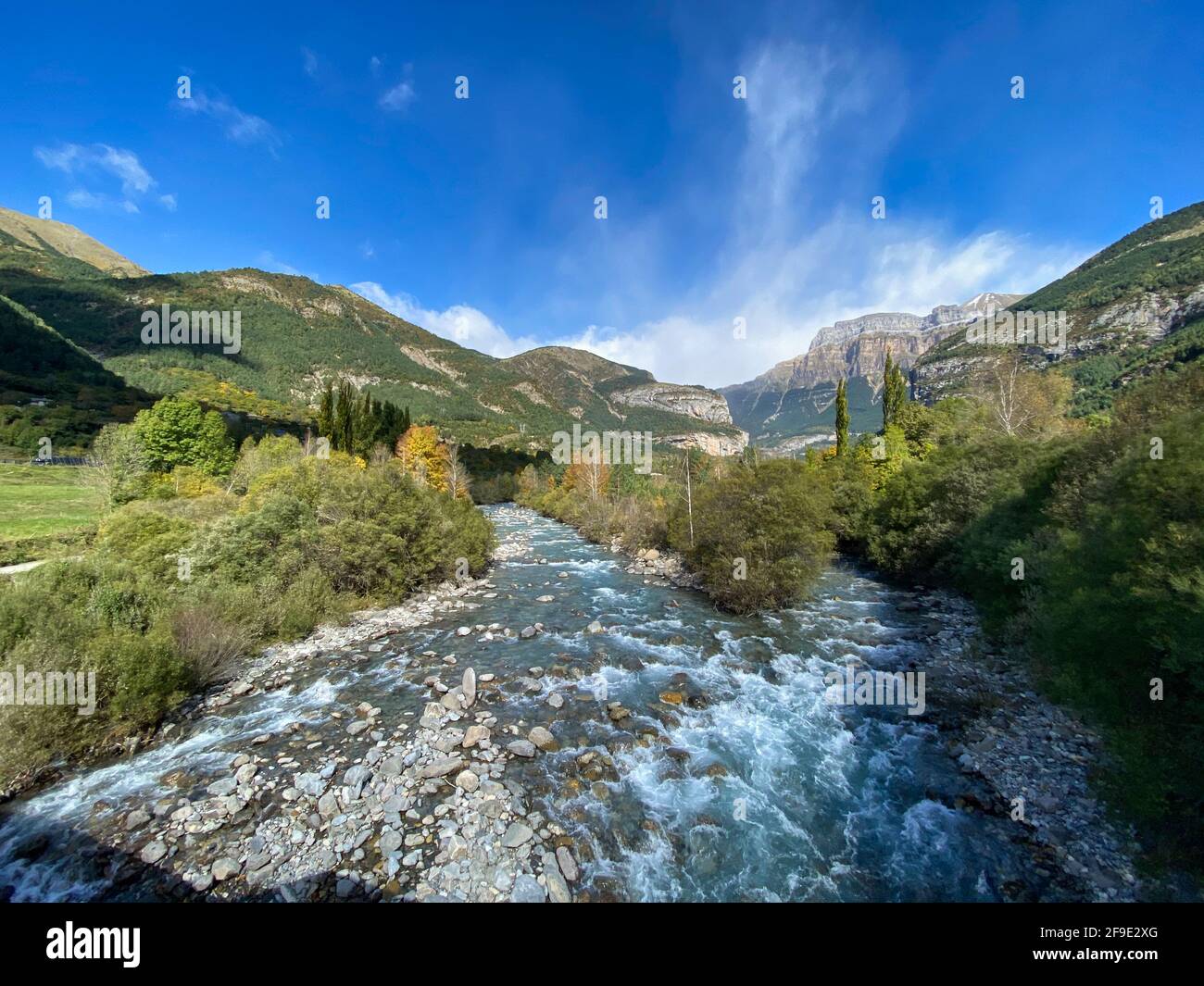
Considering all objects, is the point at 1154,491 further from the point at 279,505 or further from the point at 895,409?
the point at 895,409

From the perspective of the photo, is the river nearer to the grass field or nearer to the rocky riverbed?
the rocky riverbed

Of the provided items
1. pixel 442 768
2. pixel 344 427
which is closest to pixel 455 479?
pixel 344 427

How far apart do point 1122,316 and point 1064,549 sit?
126m

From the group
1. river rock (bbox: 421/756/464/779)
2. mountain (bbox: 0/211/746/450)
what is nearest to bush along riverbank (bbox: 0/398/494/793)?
river rock (bbox: 421/756/464/779)

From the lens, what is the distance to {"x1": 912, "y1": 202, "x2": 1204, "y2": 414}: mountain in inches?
2739

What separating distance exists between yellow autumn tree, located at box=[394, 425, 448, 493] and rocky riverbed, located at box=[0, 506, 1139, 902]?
109ft

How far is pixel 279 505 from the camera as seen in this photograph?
58.0 ft

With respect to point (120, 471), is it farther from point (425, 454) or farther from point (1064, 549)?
point (1064, 549)

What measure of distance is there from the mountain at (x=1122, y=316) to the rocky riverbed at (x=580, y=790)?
A: 211ft

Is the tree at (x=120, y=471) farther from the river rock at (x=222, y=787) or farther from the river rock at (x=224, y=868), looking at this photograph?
the river rock at (x=224, y=868)

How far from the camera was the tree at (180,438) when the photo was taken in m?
31.0
